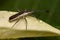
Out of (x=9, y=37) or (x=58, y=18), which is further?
(x=58, y=18)

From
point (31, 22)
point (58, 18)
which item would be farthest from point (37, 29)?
point (58, 18)

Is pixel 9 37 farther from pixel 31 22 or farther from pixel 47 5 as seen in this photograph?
pixel 47 5

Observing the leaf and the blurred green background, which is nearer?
the leaf

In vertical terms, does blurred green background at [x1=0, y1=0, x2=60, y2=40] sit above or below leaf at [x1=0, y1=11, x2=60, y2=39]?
above

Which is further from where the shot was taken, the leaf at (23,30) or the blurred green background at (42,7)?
the blurred green background at (42,7)

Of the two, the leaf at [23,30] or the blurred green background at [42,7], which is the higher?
the blurred green background at [42,7]

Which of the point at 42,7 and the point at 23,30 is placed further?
the point at 42,7

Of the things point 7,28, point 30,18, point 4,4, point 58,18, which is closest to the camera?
point 7,28

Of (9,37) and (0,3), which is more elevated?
(0,3)
